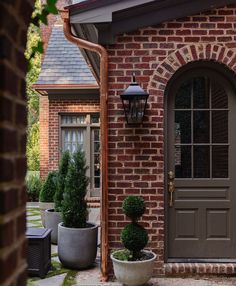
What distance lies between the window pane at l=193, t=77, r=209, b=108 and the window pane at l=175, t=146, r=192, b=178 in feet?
1.90

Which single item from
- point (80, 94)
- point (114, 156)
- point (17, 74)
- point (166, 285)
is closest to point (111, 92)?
point (114, 156)

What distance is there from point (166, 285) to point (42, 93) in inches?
314

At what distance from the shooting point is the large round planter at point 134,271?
4691mm

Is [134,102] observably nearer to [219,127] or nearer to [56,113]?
[219,127]

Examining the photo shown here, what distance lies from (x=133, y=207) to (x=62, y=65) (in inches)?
322

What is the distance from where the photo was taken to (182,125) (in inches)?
219

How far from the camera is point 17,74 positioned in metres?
1.53

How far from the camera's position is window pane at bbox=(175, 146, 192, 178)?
5.54m

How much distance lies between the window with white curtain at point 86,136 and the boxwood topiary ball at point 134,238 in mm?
7065

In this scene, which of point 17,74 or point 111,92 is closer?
point 17,74

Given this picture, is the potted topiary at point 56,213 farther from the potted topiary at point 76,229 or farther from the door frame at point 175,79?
the door frame at point 175,79

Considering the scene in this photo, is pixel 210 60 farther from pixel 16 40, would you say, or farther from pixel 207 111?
pixel 16 40

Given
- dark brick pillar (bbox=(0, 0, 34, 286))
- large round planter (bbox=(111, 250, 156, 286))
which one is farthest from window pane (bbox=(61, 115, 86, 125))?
dark brick pillar (bbox=(0, 0, 34, 286))

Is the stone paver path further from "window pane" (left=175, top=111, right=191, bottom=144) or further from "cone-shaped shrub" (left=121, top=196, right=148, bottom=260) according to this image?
"window pane" (left=175, top=111, right=191, bottom=144)
